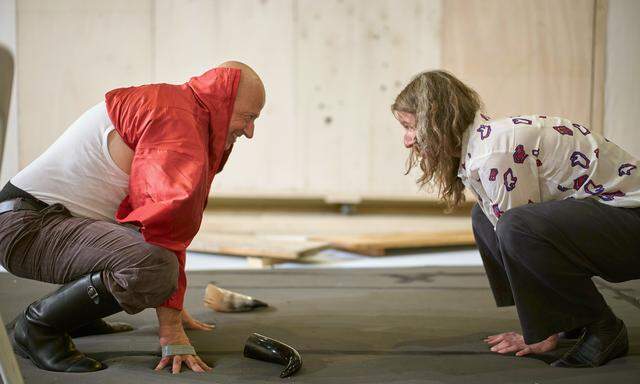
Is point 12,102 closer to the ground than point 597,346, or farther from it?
farther from it

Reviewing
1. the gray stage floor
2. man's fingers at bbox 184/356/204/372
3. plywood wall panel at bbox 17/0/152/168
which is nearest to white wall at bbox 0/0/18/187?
plywood wall panel at bbox 17/0/152/168

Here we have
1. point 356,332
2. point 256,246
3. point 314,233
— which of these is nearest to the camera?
point 356,332

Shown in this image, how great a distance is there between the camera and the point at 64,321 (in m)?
1.96

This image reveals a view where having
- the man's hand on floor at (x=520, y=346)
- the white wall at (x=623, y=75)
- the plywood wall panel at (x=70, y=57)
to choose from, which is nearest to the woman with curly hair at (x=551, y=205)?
the man's hand on floor at (x=520, y=346)

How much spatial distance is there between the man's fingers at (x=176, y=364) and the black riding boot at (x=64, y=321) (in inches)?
8.1

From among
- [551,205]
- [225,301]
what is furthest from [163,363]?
[551,205]

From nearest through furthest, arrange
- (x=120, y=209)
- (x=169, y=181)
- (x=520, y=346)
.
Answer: (x=169, y=181) < (x=120, y=209) < (x=520, y=346)

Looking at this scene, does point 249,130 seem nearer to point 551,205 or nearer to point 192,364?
point 192,364

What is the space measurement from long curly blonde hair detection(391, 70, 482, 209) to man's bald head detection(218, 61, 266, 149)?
41cm

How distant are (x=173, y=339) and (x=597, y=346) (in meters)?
1.18

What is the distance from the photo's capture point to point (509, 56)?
469 cm

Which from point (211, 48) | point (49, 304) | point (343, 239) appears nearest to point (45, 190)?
point (49, 304)

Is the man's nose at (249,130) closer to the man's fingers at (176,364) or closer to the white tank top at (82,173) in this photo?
the white tank top at (82,173)

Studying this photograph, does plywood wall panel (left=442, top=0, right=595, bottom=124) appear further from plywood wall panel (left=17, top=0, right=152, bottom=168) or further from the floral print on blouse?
the floral print on blouse
